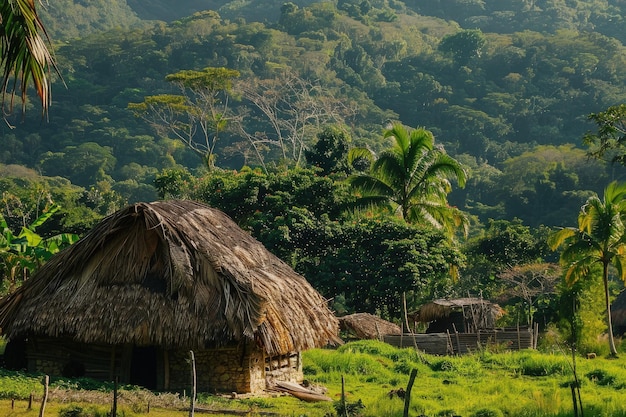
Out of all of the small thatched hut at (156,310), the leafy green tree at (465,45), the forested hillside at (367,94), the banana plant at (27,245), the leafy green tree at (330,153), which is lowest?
the small thatched hut at (156,310)

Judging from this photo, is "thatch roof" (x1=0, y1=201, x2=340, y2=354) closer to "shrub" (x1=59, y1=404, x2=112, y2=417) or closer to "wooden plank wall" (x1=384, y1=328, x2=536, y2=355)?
"shrub" (x1=59, y1=404, x2=112, y2=417)

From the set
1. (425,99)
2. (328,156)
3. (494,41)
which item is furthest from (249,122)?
(328,156)

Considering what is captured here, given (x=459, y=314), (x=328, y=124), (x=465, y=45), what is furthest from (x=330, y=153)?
(x=465, y=45)

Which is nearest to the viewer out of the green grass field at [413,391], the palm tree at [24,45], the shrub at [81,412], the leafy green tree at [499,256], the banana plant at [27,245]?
the palm tree at [24,45]

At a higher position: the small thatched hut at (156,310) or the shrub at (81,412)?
the small thatched hut at (156,310)

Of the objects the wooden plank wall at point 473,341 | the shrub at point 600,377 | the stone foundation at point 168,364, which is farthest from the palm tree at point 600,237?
the stone foundation at point 168,364

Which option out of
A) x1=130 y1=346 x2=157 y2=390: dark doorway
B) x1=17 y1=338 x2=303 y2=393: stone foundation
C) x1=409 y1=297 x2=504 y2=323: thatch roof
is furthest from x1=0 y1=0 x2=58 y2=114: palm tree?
x1=409 y1=297 x2=504 y2=323: thatch roof

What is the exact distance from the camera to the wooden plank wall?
26.2 metres

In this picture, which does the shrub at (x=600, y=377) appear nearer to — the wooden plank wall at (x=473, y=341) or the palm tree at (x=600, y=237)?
the wooden plank wall at (x=473, y=341)

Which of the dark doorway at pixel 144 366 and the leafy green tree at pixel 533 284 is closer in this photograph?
the dark doorway at pixel 144 366

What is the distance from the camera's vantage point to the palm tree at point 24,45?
30.9 ft

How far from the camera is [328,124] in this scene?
5941 cm

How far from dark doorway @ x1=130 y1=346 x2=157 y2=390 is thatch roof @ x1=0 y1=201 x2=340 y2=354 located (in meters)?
1.79

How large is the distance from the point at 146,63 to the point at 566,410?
7048cm
